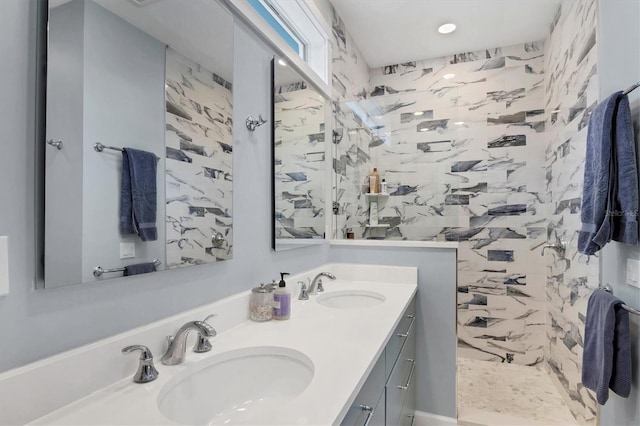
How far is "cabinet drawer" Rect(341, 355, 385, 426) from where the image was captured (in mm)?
834

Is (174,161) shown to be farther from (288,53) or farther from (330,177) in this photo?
(330,177)

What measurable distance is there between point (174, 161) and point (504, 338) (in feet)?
10.8

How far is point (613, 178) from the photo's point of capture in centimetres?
136

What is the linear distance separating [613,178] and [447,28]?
2.10 metres

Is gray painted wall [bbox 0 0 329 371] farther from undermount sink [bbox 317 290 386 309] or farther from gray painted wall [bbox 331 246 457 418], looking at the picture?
gray painted wall [bbox 331 246 457 418]

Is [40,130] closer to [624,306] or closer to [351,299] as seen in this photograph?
[351,299]

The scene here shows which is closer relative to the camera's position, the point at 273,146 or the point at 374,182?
the point at 273,146

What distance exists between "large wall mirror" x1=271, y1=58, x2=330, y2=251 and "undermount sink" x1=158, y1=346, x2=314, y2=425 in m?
0.63

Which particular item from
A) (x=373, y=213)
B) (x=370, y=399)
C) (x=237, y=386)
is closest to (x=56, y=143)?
(x=237, y=386)

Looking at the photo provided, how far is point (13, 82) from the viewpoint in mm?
651

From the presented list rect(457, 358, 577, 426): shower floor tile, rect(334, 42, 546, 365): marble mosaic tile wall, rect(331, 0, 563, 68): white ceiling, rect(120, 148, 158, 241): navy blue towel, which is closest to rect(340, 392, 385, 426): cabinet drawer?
rect(120, 148, 158, 241): navy blue towel

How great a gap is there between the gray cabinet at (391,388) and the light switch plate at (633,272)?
935mm

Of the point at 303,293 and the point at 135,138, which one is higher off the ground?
the point at 135,138

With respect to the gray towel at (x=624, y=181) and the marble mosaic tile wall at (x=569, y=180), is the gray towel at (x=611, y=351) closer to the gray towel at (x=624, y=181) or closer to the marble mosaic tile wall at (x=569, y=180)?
the gray towel at (x=624, y=181)
